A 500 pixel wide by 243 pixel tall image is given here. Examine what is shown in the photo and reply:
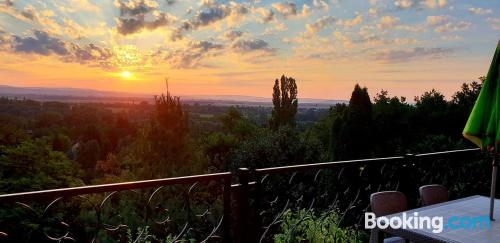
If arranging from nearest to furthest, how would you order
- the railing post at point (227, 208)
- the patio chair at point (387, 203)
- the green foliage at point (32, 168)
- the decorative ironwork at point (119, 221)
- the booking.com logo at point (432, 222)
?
the booking.com logo at point (432, 222), the railing post at point (227, 208), the patio chair at point (387, 203), the decorative ironwork at point (119, 221), the green foliage at point (32, 168)

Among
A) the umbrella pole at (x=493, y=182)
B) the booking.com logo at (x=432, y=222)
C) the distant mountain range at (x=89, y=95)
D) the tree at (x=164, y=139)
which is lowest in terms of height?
the tree at (x=164, y=139)

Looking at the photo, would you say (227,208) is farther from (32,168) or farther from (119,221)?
(32,168)

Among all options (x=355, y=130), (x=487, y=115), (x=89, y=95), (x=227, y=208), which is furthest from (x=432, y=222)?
(x=89, y=95)

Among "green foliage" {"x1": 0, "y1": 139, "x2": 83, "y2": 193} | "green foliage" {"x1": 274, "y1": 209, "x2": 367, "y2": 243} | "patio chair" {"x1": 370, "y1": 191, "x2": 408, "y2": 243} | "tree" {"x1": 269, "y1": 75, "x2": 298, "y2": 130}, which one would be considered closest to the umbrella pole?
"patio chair" {"x1": 370, "y1": 191, "x2": 408, "y2": 243}

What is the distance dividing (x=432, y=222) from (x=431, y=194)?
1.05 metres

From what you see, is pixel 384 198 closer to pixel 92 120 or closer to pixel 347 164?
pixel 347 164

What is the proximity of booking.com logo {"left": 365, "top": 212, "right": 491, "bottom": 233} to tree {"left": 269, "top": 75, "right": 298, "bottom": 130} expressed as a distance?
26958 millimetres

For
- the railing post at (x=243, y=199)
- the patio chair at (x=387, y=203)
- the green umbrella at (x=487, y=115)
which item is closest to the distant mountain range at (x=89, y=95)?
the patio chair at (x=387, y=203)

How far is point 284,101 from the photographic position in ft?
102

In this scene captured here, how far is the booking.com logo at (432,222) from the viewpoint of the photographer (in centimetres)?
234

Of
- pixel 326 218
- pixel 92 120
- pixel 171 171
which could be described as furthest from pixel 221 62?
pixel 92 120

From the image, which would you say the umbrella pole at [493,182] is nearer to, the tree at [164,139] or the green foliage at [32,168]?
the green foliage at [32,168]

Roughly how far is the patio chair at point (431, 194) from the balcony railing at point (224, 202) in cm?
48

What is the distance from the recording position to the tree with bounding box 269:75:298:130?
99.7 feet
